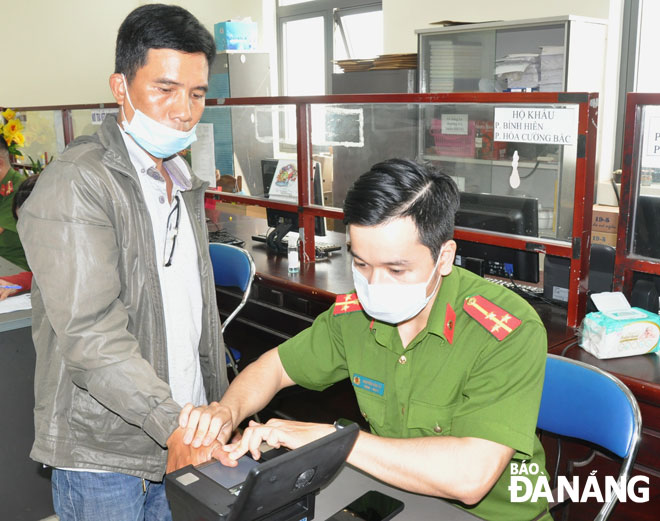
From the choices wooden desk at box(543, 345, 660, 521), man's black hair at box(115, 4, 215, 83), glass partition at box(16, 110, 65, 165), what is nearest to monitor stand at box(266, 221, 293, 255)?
wooden desk at box(543, 345, 660, 521)

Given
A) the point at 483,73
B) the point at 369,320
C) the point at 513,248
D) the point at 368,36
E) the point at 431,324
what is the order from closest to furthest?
the point at 431,324, the point at 369,320, the point at 513,248, the point at 483,73, the point at 368,36

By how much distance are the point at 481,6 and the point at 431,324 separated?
4008 millimetres

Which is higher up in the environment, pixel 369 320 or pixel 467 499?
pixel 369 320

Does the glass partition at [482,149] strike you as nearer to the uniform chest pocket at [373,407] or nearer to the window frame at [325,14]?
the uniform chest pocket at [373,407]

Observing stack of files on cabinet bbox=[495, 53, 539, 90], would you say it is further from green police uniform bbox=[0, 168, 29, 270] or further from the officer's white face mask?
the officer's white face mask

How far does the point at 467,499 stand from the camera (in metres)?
1.10

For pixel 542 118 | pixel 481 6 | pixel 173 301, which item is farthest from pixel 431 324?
pixel 481 6

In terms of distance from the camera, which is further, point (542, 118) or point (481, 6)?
point (481, 6)

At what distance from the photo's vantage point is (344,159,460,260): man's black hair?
1.14 metres

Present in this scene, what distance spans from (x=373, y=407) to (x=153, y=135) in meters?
0.69

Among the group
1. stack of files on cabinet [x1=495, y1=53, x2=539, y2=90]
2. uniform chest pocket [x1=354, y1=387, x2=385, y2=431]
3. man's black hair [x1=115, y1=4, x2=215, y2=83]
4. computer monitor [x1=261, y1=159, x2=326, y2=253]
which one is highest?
stack of files on cabinet [x1=495, y1=53, x2=539, y2=90]

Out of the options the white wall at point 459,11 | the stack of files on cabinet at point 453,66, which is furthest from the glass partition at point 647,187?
the white wall at point 459,11

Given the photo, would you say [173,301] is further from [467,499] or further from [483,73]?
[483,73]

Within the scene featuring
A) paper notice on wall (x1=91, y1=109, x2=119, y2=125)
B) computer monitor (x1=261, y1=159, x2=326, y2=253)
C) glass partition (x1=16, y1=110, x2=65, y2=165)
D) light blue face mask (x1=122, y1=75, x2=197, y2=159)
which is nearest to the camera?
light blue face mask (x1=122, y1=75, x2=197, y2=159)
